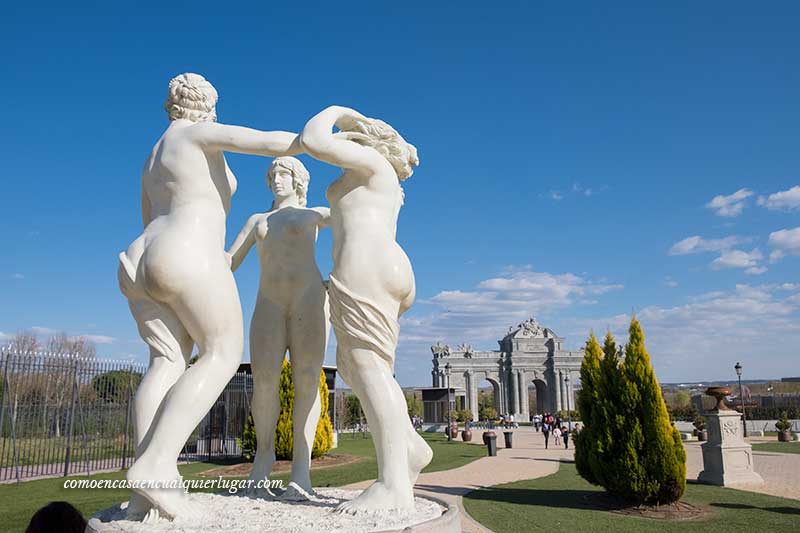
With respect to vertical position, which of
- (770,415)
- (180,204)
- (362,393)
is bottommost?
(770,415)

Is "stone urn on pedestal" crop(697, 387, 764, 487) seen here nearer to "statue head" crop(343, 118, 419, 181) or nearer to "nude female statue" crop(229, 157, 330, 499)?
"nude female statue" crop(229, 157, 330, 499)

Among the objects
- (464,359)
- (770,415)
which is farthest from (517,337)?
(770,415)

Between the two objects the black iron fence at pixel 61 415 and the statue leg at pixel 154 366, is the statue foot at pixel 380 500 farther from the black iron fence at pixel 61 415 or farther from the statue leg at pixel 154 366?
the black iron fence at pixel 61 415

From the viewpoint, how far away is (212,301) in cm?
326

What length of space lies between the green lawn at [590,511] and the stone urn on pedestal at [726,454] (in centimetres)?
77

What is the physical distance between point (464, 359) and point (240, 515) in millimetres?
50120

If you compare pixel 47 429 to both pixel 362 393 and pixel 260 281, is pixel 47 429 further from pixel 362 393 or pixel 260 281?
pixel 362 393

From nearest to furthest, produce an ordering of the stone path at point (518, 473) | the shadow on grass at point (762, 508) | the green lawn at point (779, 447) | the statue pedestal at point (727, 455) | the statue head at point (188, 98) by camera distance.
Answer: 1. the statue head at point (188, 98)
2. the shadow on grass at point (762, 508)
3. the stone path at point (518, 473)
4. the statue pedestal at point (727, 455)
5. the green lawn at point (779, 447)

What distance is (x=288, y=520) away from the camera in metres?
3.16

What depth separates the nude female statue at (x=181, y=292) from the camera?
10.1 ft

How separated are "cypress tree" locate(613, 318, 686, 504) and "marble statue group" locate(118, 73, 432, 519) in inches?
237

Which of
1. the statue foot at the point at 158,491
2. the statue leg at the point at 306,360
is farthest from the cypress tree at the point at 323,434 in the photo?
the statue foot at the point at 158,491

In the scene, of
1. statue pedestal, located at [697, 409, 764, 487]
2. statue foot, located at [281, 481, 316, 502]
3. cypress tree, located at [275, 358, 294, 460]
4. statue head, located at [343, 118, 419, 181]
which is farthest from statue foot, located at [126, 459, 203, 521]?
statue pedestal, located at [697, 409, 764, 487]

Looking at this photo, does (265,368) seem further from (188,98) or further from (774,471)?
(774,471)
